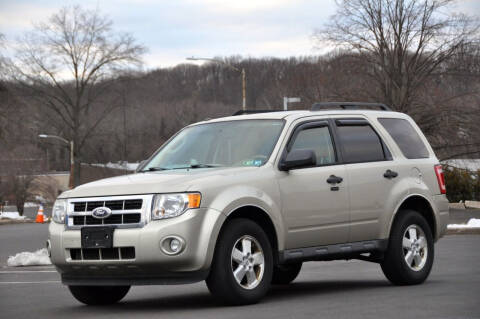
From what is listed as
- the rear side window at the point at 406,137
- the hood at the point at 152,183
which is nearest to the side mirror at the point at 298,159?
the hood at the point at 152,183

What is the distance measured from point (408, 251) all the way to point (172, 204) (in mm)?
3553

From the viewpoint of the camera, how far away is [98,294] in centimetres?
1046

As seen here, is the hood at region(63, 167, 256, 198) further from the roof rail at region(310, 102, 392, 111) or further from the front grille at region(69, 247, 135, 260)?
the roof rail at region(310, 102, 392, 111)

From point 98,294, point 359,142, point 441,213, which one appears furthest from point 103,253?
point 441,213

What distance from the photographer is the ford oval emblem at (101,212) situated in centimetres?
938

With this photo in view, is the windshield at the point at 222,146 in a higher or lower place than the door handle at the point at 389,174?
higher

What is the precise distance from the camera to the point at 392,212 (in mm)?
11406

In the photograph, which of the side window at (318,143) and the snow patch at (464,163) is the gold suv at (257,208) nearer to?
the side window at (318,143)

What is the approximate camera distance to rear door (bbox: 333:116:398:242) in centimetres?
1099

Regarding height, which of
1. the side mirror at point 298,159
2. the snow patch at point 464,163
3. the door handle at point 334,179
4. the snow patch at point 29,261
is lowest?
the snow patch at point 29,261

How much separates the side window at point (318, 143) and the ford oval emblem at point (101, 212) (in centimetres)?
229

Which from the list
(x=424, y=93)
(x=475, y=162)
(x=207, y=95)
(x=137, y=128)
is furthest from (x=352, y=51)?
(x=207, y=95)

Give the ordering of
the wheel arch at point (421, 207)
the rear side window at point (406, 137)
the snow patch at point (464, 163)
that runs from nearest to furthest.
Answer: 1. the wheel arch at point (421, 207)
2. the rear side window at point (406, 137)
3. the snow patch at point (464, 163)

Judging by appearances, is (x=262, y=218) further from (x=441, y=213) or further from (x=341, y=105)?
(x=441, y=213)
